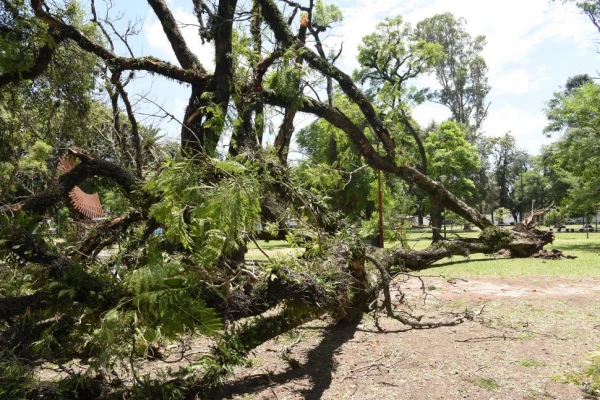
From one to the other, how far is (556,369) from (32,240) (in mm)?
5159

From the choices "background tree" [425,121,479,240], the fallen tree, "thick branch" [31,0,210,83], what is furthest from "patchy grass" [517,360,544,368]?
"background tree" [425,121,479,240]

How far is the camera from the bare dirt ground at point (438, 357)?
14.2ft

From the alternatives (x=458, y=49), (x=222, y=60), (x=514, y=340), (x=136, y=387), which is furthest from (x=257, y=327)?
(x=458, y=49)

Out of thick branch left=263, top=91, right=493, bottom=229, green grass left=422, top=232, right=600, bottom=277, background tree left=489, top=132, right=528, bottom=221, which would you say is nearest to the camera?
thick branch left=263, top=91, right=493, bottom=229

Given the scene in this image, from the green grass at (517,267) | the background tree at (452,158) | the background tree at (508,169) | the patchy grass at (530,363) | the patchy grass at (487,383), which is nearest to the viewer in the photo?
the patchy grass at (487,383)

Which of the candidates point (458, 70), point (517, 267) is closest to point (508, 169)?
point (458, 70)

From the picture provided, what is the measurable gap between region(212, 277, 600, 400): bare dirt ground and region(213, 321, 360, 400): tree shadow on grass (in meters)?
0.01

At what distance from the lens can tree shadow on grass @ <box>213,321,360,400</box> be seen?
14.5ft

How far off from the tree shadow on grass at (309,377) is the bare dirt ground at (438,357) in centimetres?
1

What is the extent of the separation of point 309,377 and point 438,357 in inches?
60.6

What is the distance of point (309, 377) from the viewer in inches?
188

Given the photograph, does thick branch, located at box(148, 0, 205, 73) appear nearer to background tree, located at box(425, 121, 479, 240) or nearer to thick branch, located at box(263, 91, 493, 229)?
thick branch, located at box(263, 91, 493, 229)

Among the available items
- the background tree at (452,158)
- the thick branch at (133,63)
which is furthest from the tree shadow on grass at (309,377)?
the background tree at (452,158)

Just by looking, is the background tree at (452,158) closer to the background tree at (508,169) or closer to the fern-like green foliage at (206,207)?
the background tree at (508,169)
